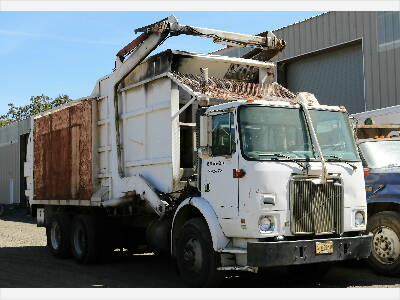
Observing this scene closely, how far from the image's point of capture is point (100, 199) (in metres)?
11.2

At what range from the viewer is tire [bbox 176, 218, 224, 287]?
25.5 ft

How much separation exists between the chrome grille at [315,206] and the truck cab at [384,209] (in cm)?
141

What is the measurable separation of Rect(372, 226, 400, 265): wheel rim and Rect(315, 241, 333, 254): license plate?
1.67 metres

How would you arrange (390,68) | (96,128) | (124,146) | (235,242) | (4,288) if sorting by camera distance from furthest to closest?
(390,68) → (96,128) → (124,146) → (4,288) → (235,242)

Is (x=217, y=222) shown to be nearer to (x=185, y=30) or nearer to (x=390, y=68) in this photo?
(x=185, y=30)

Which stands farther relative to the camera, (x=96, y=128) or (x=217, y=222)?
(x=96, y=128)

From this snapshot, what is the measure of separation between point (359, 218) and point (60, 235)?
699 cm

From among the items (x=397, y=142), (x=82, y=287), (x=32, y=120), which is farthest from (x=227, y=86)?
(x=32, y=120)

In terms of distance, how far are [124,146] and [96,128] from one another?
115 centimetres

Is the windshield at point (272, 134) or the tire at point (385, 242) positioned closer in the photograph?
the windshield at point (272, 134)

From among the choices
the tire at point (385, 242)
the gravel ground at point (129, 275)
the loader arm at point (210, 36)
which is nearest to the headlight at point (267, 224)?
the gravel ground at point (129, 275)

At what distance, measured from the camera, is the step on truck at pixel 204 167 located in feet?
24.6

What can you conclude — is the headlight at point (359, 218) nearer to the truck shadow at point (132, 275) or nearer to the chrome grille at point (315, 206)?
the chrome grille at point (315, 206)

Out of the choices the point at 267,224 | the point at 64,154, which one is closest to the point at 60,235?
the point at 64,154
